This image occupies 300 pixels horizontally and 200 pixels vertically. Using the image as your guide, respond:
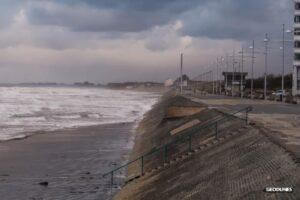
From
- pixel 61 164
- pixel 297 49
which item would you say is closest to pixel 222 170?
pixel 61 164

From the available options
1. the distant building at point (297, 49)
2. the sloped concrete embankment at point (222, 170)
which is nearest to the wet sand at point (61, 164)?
the sloped concrete embankment at point (222, 170)

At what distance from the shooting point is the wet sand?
2267 cm

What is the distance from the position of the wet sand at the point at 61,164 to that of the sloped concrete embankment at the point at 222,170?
176cm

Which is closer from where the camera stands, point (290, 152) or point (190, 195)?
point (190, 195)

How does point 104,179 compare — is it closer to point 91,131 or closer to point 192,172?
point 192,172

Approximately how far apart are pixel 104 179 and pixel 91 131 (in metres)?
26.0

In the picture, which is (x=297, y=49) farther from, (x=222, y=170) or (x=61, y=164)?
(x=222, y=170)

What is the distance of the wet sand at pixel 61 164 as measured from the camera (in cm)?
2267

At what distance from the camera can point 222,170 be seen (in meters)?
18.4

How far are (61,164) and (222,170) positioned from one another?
44.2 feet

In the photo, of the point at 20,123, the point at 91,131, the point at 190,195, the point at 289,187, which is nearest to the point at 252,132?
the point at 190,195

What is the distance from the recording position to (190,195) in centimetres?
1645

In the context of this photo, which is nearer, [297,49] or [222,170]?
[222,170]

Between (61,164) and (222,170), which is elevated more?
(222,170)
